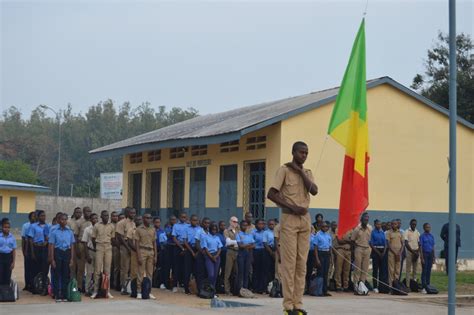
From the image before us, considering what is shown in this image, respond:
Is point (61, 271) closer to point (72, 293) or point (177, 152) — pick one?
point (72, 293)

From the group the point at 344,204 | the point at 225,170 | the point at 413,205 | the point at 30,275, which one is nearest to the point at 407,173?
the point at 413,205

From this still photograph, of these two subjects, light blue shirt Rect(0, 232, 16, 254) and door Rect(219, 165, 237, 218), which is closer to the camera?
light blue shirt Rect(0, 232, 16, 254)

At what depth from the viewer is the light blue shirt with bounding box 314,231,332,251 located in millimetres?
17844

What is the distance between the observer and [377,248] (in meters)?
19.2

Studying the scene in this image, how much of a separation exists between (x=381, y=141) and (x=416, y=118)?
1530 millimetres

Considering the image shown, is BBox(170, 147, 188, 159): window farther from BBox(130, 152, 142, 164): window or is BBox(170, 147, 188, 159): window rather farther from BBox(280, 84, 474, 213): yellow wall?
BBox(280, 84, 474, 213): yellow wall

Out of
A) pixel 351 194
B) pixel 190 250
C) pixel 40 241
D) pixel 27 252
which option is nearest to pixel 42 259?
pixel 40 241

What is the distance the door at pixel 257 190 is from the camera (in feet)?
76.2

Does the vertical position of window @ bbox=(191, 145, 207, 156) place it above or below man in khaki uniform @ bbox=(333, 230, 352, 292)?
above

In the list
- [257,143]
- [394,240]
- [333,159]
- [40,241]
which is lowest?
[40,241]

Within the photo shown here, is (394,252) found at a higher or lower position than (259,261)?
higher

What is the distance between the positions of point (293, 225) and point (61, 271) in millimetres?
7587

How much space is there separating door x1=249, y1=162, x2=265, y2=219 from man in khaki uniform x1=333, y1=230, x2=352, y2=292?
14.0 feet

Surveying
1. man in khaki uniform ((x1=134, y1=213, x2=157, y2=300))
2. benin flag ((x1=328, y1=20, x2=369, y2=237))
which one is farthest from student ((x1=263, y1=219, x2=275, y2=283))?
benin flag ((x1=328, y1=20, x2=369, y2=237))
